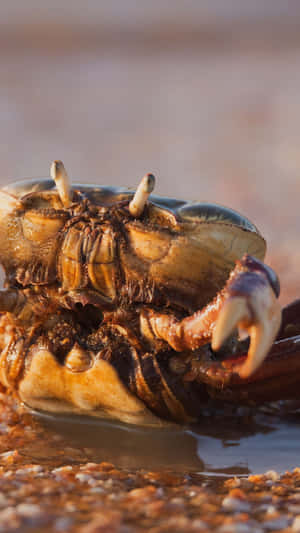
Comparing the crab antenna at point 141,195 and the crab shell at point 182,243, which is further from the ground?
the crab antenna at point 141,195

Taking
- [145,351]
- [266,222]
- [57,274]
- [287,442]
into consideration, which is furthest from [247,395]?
[266,222]

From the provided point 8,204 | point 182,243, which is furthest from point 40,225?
point 182,243

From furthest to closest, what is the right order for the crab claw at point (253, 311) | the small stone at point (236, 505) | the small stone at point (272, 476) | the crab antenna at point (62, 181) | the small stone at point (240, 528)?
the crab antenna at point (62, 181) → the small stone at point (272, 476) → the crab claw at point (253, 311) → the small stone at point (236, 505) → the small stone at point (240, 528)

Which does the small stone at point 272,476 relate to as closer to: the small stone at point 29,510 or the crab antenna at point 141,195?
the small stone at point 29,510

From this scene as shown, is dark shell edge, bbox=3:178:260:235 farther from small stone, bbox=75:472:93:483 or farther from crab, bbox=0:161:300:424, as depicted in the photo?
small stone, bbox=75:472:93:483

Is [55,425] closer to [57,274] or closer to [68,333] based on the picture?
[68,333]

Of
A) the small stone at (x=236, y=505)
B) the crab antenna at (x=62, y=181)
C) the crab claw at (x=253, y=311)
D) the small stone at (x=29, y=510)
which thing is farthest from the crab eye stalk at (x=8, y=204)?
the small stone at (x=236, y=505)

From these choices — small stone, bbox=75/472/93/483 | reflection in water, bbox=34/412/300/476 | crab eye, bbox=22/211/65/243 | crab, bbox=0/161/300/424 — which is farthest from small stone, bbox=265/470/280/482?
crab eye, bbox=22/211/65/243

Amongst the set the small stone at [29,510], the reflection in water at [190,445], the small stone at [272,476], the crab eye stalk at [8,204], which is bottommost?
the reflection in water at [190,445]
